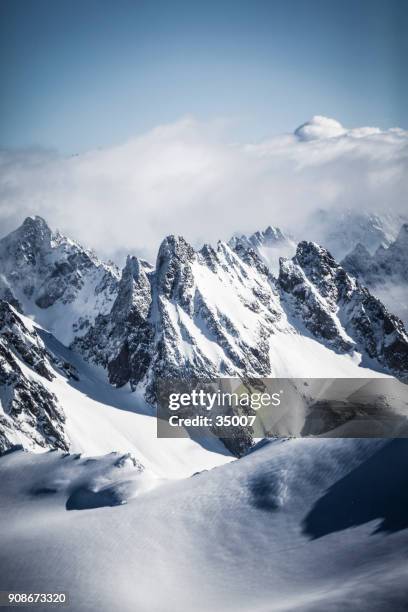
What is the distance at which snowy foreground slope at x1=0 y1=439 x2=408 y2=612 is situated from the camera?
148 ft

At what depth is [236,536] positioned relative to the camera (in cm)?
5547

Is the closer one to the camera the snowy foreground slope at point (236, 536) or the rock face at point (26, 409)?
the snowy foreground slope at point (236, 536)

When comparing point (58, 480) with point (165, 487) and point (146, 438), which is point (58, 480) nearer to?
point (165, 487)

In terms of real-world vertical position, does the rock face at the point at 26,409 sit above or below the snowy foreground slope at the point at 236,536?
above

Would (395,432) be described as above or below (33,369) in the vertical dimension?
below

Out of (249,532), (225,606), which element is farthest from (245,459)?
(225,606)

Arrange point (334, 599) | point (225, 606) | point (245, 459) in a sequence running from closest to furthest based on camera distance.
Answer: point (334, 599)
point (225, 606)
point (245, 459)

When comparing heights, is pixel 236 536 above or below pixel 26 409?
below

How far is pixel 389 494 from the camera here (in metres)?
51.9

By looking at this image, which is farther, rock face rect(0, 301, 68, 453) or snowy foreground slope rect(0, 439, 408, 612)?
rock face rect(0, 301, 68, 453)

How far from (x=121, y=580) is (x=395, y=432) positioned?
28441mm

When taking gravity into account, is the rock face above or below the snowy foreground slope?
above

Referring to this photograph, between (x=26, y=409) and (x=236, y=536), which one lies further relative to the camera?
(x=26, y=409)

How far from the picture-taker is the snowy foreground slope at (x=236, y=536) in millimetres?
45219
